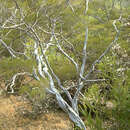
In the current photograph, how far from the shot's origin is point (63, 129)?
183 inches

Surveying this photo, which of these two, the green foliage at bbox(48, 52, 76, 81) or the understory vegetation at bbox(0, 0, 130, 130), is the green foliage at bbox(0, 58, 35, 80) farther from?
the green foliage at bbox(48, 52, 76, 81)

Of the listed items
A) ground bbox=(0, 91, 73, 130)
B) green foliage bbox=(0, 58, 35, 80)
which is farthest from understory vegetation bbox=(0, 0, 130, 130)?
ground bbox=(0, 91, 73, 130)

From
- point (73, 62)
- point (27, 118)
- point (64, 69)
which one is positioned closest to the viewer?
point (73, 62)

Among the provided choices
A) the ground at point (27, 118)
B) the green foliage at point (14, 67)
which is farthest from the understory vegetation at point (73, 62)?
the ground at point (27, 118)

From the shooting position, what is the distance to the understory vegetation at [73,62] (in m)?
2.58

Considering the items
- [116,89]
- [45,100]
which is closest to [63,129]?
[45,100]

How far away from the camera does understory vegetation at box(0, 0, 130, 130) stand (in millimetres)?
2575

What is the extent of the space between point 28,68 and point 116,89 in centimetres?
318

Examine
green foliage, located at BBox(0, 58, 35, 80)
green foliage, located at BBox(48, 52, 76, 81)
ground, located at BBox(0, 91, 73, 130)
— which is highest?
green foliage, located at BBox(0, 58, 35, 80)

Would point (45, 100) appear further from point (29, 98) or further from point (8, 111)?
point (8, 111)

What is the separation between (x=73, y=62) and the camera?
3479mm

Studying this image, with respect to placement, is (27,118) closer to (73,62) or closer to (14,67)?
(14,67)

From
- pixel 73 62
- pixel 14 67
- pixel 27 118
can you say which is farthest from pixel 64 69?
pixel 73 62

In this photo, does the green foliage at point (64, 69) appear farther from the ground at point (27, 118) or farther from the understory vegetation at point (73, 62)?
the ground at point (27, 118)
